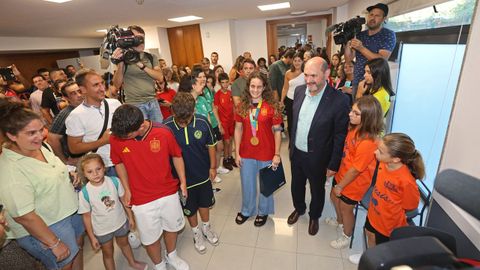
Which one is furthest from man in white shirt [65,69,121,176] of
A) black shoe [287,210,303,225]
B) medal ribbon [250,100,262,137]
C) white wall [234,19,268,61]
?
white wall [234,19,268,61]

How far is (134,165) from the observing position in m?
1.61

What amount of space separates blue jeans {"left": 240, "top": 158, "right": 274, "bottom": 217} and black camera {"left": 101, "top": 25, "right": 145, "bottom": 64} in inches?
57.1

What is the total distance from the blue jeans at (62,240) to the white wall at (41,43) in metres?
7.88

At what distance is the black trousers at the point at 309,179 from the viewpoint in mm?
2066

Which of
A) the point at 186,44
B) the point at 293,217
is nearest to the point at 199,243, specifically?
the point at 293,217

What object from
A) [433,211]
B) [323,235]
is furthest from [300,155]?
[433,211]

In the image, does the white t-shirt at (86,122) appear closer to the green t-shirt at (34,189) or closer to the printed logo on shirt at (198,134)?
the green t-shirt at (34,189)

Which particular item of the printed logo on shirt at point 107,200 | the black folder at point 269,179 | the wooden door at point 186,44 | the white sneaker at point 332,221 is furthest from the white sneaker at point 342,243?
the wooden door at point 186,44

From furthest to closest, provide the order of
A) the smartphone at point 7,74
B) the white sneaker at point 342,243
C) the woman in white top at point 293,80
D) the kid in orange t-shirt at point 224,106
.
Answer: the smartphone at point 7,74
the woman in white top at point 293,80
the kid in orange t-shirt at point 224,106
the white sneaker at point 342,243

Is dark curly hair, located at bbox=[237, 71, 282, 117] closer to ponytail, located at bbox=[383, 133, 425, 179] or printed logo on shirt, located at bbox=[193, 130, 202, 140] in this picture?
printed logo on shirt, located at bbox=[193, 130, 202, 140]

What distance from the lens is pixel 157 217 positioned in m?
1.74

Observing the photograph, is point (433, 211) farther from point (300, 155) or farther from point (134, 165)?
point (134, 165)

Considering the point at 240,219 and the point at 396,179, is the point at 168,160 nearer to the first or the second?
the point at 240,219

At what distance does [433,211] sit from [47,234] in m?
2.32
